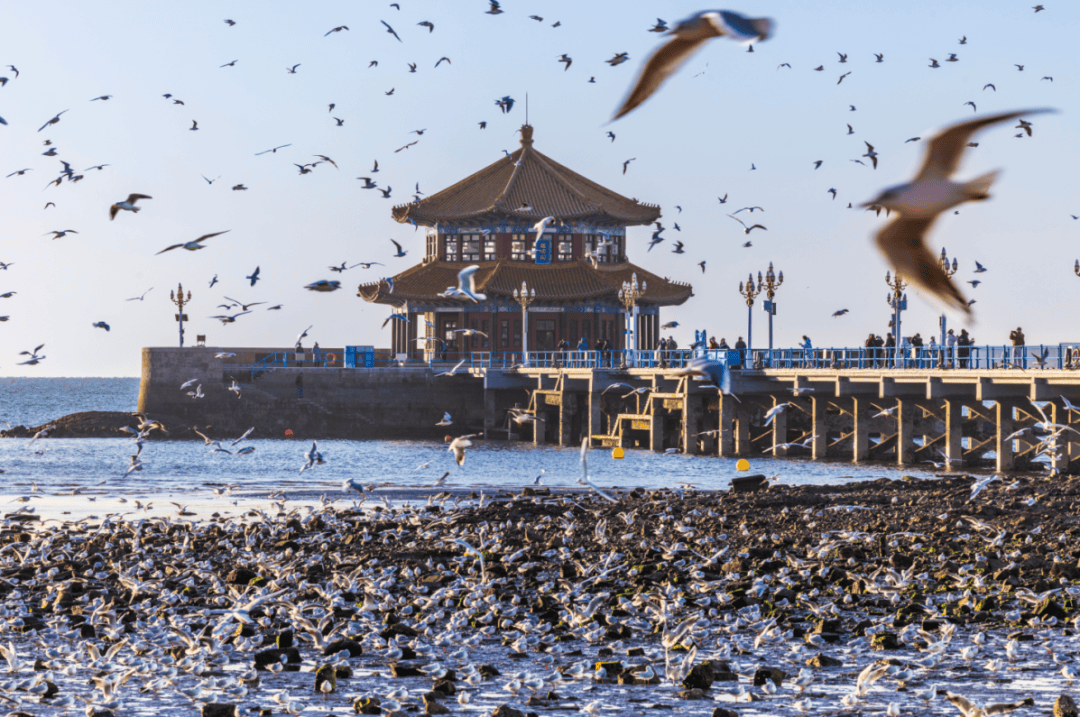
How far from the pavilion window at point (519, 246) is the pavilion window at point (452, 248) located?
3203mm

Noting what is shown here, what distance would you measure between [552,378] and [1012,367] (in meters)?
26.2

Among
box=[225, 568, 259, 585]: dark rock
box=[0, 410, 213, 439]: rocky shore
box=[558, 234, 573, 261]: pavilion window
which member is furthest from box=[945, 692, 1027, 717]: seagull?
box=[558, 234, 573, 261]: pavilion window

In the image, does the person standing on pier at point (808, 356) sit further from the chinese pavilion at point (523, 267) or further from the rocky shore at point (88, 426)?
the rocky shore at point (88, 426)

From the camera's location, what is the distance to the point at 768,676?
10531 millimetres

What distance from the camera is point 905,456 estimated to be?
125ft

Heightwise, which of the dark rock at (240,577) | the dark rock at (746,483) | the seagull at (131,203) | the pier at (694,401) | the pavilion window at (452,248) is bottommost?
the dark rock at (240,577)

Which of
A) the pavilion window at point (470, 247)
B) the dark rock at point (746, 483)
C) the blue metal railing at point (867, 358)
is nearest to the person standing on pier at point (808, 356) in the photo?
the blue metal railing at point (867, 358)

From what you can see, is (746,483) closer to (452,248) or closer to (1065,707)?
(1065,707)

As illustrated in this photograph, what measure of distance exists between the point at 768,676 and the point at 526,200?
2534 inches

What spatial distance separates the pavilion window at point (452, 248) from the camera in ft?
243

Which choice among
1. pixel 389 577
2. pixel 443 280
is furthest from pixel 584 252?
pixel 389 577

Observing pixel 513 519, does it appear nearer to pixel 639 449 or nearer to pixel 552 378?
pixel 639 449

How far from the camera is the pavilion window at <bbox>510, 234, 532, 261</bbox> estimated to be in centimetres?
7300

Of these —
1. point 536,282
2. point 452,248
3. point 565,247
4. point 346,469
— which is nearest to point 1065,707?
point 346,469
